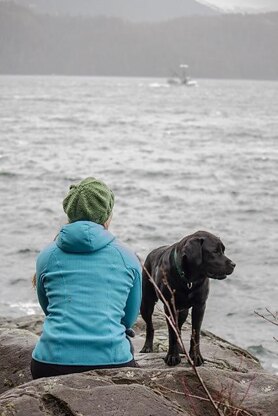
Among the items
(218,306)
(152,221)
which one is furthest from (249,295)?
(152,221)

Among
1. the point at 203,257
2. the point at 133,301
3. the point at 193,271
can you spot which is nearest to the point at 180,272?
the point at 193,271

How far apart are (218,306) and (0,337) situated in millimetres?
10180

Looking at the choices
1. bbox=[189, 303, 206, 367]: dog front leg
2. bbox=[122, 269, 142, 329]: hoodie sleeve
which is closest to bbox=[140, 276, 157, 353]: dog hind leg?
bbox=[189, 303, 206, 367]: dog front leg

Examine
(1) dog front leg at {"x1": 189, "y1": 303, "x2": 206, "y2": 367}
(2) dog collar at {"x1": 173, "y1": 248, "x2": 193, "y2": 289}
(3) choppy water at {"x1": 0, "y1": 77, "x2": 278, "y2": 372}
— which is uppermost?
(2) dog collar at {"x1": 173, "y1": 248, "x2": 193, "y2": 289}

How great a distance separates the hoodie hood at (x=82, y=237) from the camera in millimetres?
4723

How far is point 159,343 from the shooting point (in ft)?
23.9

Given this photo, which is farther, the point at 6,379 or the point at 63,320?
the point at 6,379

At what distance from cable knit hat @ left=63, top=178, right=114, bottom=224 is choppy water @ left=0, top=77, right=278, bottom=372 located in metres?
8.55

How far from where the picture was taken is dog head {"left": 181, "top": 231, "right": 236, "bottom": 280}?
6.02 meters

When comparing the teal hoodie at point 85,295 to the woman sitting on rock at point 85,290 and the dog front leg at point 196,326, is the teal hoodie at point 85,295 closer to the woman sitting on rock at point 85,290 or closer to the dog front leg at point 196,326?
the woman sitting on rock at point 85,290

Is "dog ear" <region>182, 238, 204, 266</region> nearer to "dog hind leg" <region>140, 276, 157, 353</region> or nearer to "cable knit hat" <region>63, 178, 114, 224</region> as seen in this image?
"dog hind leg" <region>140, 276, 157, 353</region>

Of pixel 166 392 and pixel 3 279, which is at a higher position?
pixel 166 392

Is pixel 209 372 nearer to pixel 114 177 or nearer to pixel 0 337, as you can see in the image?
pixel 0 337

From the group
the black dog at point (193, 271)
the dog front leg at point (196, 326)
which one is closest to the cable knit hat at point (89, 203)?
the black dog at point (193, 271)
